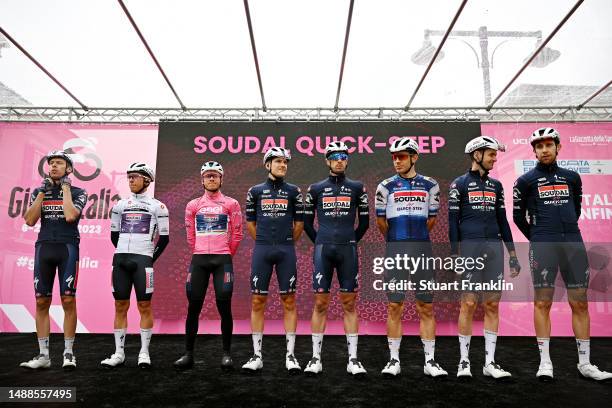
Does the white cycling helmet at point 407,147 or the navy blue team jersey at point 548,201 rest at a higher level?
the white cycling helmet at point 407,147

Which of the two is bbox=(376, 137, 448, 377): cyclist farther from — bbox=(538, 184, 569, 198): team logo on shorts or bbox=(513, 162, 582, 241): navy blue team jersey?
bbox=(538, 184, 569, 198): team logo on shorts

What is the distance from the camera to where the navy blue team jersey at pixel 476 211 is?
13.2 ft

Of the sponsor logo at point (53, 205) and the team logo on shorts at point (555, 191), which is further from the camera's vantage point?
the sponsor logo at point (53, 205)

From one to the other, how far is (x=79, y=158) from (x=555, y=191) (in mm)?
7643

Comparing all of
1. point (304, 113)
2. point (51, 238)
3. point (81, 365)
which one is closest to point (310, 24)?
point (304, 113)

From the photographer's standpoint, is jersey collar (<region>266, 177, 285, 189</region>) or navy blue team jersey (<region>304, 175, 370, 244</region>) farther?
jersey collar (<region>266, 177, 285, 189</region>)

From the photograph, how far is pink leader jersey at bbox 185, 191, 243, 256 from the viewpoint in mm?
4336

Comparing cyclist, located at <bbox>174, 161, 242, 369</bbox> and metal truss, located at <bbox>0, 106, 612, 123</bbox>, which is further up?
metal truss, located at <bbox>0, 106, 612, 123</bbox>

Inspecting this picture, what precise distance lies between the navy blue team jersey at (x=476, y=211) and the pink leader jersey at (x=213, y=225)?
254 cm

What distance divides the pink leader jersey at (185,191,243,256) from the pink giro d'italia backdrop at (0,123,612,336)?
91.8 inches

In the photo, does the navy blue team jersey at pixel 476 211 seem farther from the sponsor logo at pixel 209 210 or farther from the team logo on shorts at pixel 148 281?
the team logo on shorts at pixel 148 281

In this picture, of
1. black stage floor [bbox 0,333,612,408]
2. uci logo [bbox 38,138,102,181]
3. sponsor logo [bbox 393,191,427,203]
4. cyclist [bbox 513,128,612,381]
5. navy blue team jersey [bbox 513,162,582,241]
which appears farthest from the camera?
uci logo [bbox 38,138,102,181]

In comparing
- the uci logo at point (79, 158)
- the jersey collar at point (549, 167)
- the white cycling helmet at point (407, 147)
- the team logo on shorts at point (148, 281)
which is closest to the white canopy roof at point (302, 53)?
the uci logo at point (79, 158)

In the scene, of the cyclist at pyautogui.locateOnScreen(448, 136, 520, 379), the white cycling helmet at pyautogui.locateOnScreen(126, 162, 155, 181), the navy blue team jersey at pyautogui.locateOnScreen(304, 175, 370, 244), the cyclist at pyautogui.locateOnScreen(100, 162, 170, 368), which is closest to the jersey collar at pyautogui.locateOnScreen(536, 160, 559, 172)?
the cyclist at pyautogui.locateOnScreen(448, 136, 520, 379)
